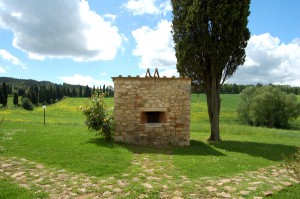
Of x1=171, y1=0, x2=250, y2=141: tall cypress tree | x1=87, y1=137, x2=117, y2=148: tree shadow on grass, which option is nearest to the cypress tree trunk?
x1=171, y1=0, x2=250, y2=141: tall cypress tree

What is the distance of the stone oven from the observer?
14.4 metres

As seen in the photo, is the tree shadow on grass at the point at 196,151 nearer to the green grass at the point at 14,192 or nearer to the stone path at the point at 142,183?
the stone path at the point at 142,183

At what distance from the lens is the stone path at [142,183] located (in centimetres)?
720

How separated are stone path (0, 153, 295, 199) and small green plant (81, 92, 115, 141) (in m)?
4.82

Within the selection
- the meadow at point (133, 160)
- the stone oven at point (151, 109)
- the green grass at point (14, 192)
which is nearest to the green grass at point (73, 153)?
the meadow at point (133, 160)

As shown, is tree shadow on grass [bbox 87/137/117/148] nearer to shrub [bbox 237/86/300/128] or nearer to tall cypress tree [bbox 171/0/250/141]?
tall cypress tree [bbox 171/0/250/141]

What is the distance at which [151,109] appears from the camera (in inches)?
565

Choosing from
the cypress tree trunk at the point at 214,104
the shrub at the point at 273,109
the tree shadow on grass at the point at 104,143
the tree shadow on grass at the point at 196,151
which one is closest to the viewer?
the tree shadow on grass at the point at 196,151

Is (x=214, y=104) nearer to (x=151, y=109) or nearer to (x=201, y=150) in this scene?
(x=201, y=150)

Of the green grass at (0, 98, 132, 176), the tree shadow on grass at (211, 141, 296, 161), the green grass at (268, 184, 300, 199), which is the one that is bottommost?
the tree shadow on grass at (211, 141, 296, 161)

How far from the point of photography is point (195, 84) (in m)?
18.0

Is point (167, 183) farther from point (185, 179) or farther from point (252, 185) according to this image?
point (252, 185)

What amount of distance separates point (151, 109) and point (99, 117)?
2833 millimetres

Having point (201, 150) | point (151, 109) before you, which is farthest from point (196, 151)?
point (151, 109)
